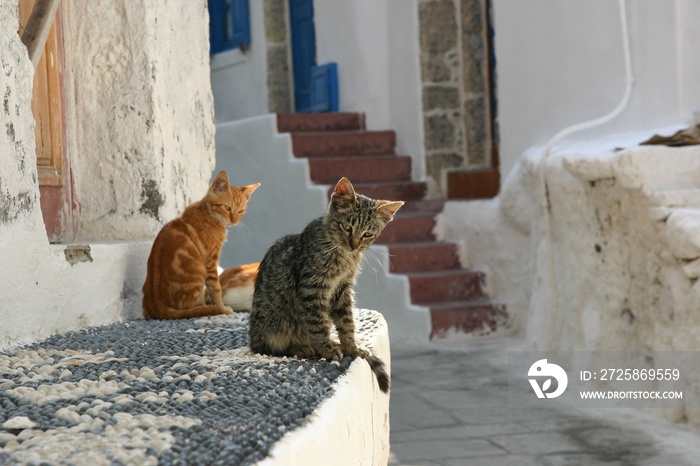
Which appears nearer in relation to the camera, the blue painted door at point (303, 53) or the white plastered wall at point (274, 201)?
the white plastered wall at point (274, 201)

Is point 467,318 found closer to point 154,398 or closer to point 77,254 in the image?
point 77,254

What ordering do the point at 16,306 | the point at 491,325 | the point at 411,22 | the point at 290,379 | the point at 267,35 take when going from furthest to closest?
the point at 267,35, the point at 411,22, the point at 491,325, the point at 16,306, the point at 290,379

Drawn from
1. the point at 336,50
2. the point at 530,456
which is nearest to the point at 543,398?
the point at 530,456

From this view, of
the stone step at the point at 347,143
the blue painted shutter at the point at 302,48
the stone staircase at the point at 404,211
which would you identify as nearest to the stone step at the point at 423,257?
the stone staircase at the point at 404,211

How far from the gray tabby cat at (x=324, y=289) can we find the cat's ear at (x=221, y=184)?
1.50 metres

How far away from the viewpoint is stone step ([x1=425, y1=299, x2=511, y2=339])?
7.59 meters

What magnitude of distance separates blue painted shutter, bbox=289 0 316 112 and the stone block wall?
239 cm

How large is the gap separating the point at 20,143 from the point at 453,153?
5951mm

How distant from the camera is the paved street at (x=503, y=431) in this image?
447 cm

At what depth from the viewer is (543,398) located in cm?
566

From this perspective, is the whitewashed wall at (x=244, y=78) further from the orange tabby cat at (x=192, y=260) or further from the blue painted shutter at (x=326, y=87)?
the orange tabby cat at (x=192, y=260)

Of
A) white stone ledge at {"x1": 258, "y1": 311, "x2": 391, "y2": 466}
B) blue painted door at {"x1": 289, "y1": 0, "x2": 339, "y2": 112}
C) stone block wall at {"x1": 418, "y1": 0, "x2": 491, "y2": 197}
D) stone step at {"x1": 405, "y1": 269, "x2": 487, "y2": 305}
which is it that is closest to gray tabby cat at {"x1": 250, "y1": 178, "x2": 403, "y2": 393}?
white stone ledge at {"x1": 258, "y1": 311, "x2": 391, "y2": 466}

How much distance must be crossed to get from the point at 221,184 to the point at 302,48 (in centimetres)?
681

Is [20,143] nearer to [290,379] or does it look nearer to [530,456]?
[290,379]
